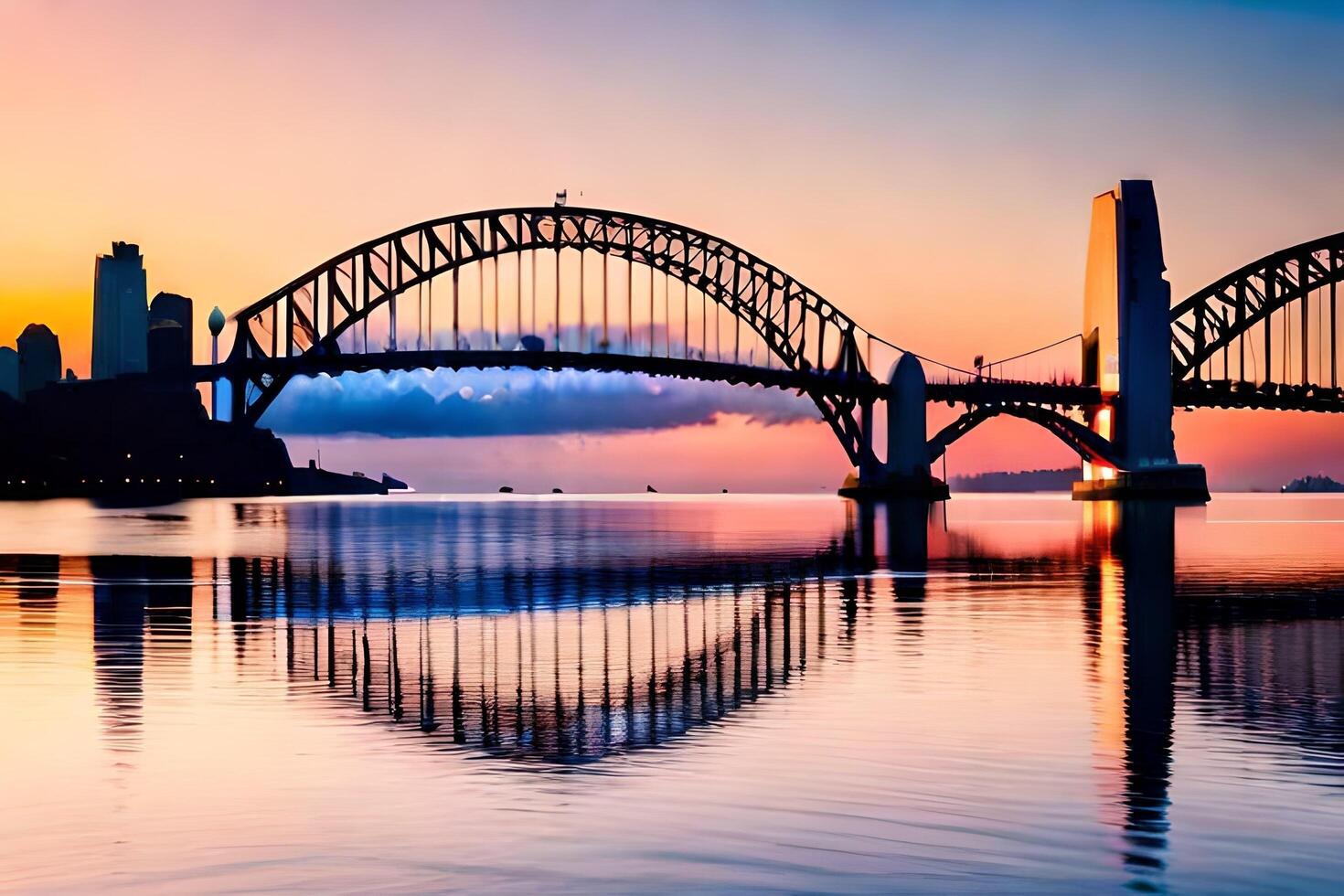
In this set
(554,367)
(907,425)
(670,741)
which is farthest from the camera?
(907,425)

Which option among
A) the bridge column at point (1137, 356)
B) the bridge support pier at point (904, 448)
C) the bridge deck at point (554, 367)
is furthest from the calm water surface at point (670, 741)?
the bridge column at point (1137, 356)

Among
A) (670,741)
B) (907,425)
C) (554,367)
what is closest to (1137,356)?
(907,425)

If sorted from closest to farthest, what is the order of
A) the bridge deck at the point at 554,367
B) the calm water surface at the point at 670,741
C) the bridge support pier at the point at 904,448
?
the calm water surface at the point at 670,741
the bridge deck at the point at 554,367
the bridge support pier at the point at 904,448

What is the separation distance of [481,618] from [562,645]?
485 centimetres

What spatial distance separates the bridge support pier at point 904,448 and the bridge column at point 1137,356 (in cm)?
1490

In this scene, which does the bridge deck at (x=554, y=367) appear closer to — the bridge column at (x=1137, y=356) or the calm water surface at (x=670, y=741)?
the bridge column at (x=1137, y=356)

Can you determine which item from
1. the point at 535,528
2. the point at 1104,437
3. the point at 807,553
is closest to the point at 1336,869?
the point at 807,553

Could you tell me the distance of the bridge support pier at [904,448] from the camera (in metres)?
137

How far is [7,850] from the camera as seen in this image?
966cm

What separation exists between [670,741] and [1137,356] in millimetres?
130106

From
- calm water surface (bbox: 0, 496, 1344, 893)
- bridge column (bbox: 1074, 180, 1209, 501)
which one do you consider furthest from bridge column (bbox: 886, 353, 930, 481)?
calm water surface (bbox: 0, 496, 1344, 893)

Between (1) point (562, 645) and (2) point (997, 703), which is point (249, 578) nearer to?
(1) point (562, 645)

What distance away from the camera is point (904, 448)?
5413 inches

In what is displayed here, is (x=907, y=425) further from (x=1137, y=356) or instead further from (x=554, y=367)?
(x=554, y=367)
